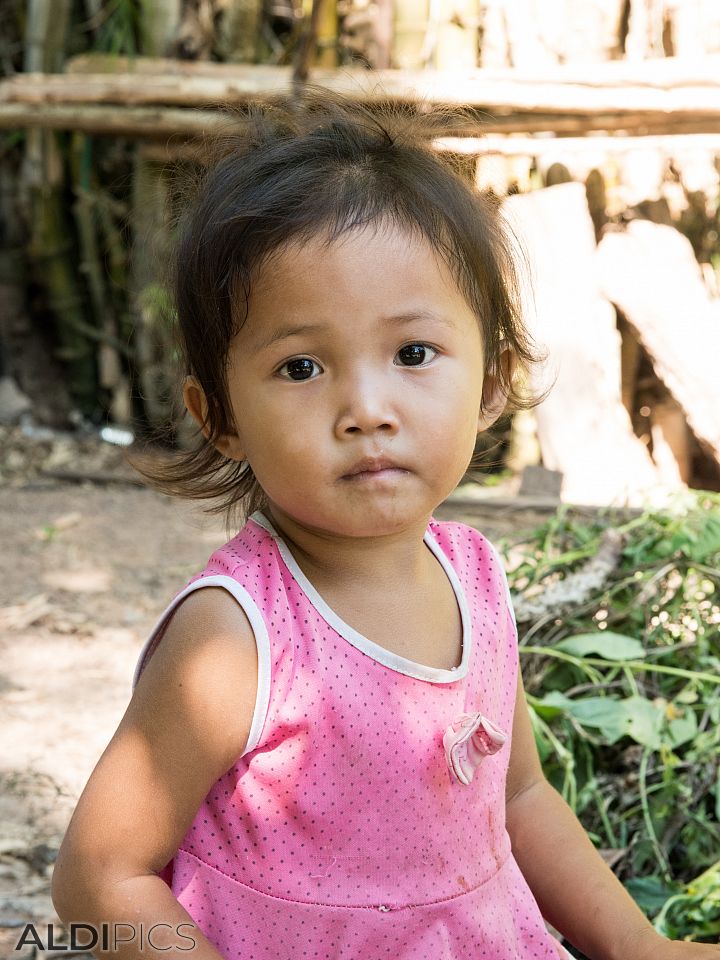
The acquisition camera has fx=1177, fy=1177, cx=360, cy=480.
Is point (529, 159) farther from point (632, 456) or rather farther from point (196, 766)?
point (196, 766)

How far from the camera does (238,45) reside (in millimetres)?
5711

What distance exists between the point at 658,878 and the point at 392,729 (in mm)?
878

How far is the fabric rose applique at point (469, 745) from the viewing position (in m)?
1.36

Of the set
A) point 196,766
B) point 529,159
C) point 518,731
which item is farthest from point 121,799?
point 529,159

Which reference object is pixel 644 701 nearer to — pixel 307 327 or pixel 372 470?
pixel 372 470

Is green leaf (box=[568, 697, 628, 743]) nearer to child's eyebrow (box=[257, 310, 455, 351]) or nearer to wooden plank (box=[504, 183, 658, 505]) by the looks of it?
child's eyebrow (box=[257, 310, 455, 351])

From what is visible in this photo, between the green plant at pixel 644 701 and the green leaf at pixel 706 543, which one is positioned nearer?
the green plant at pixel 644 701

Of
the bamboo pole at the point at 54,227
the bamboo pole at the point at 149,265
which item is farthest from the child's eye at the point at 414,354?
the bamboo pole at the point at 54,227

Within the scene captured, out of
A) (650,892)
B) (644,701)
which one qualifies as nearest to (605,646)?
(644,701)

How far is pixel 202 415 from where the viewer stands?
1.47 m

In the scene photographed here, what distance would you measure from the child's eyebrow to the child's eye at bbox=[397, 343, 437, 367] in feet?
0.10

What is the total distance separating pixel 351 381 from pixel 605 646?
47.0 inches

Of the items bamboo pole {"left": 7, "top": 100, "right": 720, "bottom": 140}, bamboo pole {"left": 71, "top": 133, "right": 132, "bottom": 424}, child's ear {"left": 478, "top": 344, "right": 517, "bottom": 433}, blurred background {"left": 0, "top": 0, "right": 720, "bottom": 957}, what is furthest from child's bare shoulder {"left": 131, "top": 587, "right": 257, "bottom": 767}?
bamboo pole {"left": 71, "top": 133, "right": 132, "bottom": 424}

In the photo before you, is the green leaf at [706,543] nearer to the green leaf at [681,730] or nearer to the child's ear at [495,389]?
the green leaf at [681,730]
